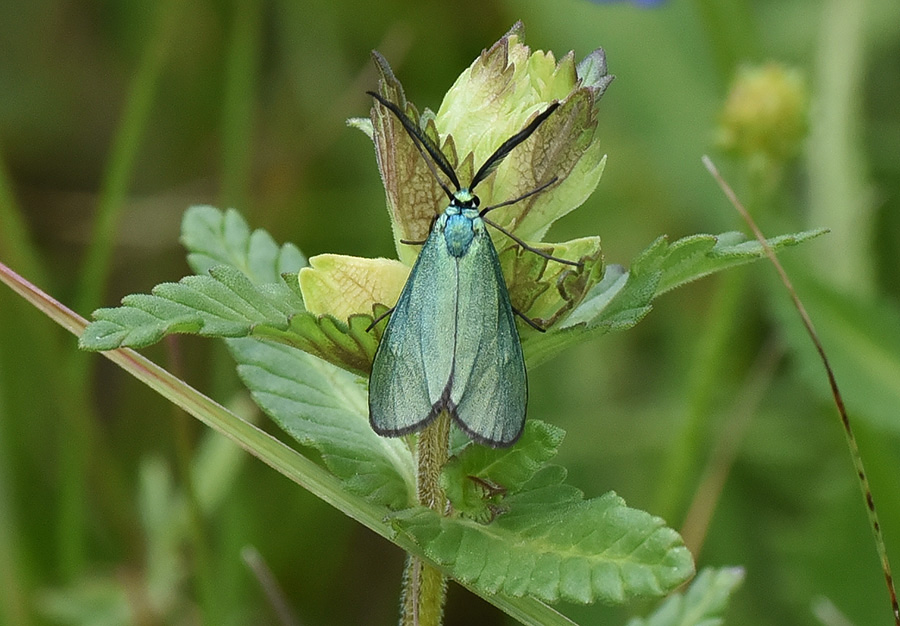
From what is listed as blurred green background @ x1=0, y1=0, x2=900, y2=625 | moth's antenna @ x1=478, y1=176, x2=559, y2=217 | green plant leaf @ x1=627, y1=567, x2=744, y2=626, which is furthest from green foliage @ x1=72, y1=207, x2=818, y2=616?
blurred green background @ x1=0, y1=0, x2=900, y2=625

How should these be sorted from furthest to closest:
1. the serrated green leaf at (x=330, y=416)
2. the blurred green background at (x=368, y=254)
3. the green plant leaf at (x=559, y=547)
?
the blurred green background at (x=368, y=254) < the serrated green leaf at (x=330, y=416) < the green plant leaf at (x=559, y=547)

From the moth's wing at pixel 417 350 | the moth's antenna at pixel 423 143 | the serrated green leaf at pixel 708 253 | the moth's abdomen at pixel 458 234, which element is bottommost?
the moth's wing at pixel 417 350

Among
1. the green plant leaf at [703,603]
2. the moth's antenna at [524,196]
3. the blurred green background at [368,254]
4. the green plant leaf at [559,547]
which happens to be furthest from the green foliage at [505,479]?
the blurred green background at [368,254]

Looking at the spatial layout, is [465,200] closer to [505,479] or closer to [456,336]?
→ [456,336]

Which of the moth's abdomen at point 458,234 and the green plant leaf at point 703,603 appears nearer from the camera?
the moth's abdomen at point 458,234

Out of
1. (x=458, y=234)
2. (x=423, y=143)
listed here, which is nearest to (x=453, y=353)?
(x=458, y=234)

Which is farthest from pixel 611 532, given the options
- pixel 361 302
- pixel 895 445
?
pixel 895 445

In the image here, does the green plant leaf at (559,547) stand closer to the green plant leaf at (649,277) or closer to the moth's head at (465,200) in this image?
the green plant leaf at (649,277)
